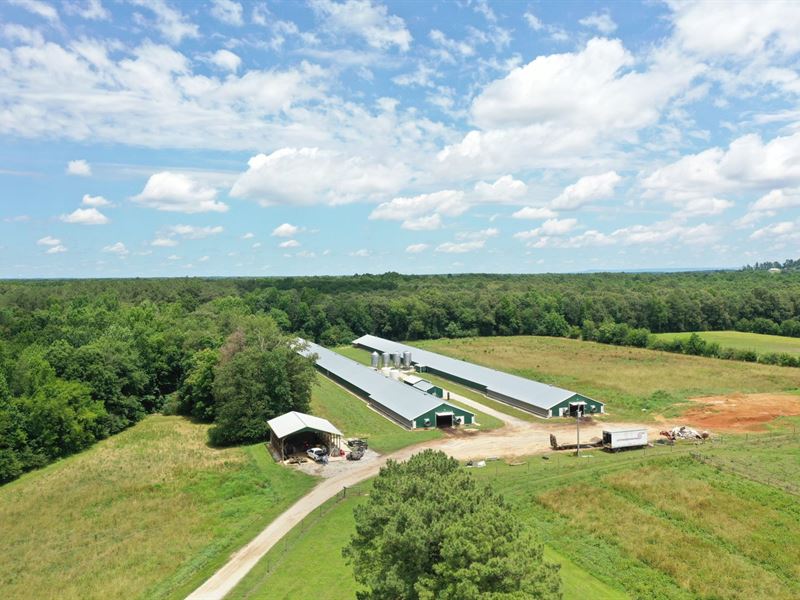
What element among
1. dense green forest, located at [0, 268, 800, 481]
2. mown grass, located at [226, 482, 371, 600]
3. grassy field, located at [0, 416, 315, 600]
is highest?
dense green forest, located at [0, 268, 800, 481]

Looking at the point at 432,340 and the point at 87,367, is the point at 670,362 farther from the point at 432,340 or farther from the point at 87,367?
the point at 87,367

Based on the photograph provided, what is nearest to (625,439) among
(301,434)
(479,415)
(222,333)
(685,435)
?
(685,435)

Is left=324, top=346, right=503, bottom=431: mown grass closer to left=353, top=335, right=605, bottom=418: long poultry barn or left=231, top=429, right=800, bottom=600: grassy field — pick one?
left=353, top=335, right=605, bottom=418: long poultry barn

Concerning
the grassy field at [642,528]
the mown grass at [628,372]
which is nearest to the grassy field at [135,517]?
the grassy field at [642,528]

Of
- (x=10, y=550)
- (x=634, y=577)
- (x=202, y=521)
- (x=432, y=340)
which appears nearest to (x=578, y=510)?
(x=634, y=577)

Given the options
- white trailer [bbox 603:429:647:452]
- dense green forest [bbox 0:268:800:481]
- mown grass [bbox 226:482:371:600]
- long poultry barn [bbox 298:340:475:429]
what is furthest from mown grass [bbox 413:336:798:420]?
mown grass [bbox 226:482:371:600]

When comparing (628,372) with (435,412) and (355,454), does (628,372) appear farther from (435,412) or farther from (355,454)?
(355,454)
